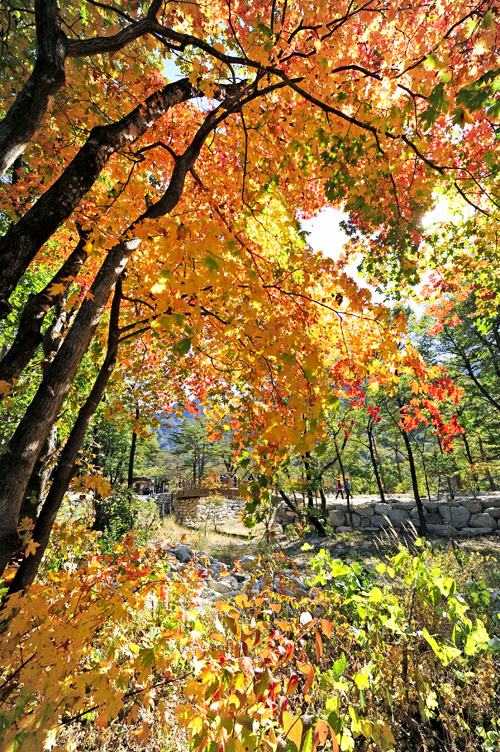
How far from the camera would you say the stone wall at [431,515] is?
10633 mm

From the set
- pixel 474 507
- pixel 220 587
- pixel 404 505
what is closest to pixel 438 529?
pixel 404 505

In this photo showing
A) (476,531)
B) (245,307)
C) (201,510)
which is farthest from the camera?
(201,510)

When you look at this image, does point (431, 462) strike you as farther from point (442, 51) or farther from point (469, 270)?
point (442, 51)

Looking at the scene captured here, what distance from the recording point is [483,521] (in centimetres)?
1066

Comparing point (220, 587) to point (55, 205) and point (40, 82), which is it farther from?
point (40, 82)

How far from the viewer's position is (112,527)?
28.3 feet

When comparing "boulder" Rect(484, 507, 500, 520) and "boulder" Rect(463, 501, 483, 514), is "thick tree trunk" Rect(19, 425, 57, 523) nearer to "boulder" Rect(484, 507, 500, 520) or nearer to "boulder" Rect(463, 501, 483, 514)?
"boulder" Rect(463, 501, 483, 514)

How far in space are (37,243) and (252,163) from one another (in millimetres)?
2689

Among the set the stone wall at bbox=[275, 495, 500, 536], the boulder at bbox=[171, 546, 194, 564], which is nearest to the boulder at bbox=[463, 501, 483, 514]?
the stone wall at bbox=[275, 495, 500, 536]

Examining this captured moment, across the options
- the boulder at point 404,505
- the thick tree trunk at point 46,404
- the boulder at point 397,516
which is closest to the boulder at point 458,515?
the boulder at point 404,505

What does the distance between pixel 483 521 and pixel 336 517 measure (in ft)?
16.1

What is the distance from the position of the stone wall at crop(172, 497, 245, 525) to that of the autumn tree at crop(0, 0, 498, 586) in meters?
15.5

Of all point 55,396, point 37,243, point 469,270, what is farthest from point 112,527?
point 469,270

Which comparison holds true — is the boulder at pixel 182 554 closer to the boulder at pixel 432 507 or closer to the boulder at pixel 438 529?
the boulder at pixel 438 529
